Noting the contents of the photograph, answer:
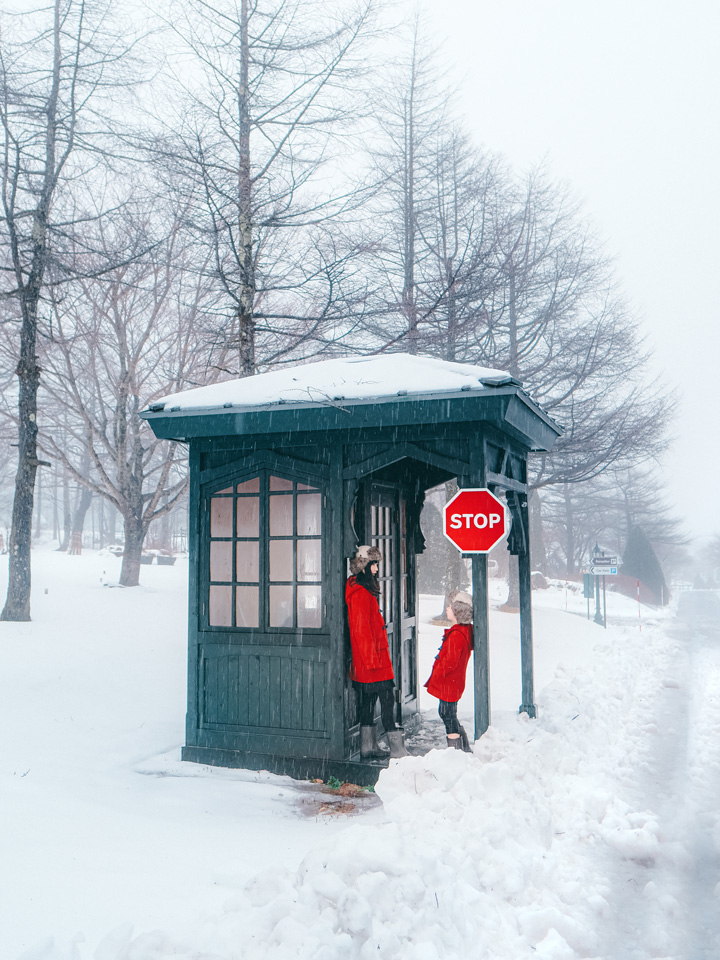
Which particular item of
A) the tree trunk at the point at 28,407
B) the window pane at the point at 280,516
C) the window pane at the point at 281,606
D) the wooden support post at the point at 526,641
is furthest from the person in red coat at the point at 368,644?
the tree trunk at the point at 28,407

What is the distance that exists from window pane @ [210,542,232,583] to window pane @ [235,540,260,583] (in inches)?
3.7

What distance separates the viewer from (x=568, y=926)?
3818mm

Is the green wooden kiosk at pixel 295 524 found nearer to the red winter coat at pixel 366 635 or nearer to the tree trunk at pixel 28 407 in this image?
the red winter coat at pixel 366 635

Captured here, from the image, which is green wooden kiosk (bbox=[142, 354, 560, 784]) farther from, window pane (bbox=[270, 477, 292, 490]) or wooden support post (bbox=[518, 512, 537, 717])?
wooden support post (bbox=[518, 512, 537, 717])

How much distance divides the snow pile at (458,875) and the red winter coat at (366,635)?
41.5 inches

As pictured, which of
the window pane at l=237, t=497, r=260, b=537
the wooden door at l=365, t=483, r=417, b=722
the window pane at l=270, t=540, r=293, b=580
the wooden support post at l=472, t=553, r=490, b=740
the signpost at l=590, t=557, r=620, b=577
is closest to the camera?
the wooden support post at l=472, t=553, r=490, b=740

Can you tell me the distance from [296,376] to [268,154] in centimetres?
627

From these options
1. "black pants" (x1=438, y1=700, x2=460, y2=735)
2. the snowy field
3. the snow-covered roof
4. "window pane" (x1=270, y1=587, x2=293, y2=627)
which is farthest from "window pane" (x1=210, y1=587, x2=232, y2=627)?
"black pants" (x1=438, y1=700, x2=460, y2=735)

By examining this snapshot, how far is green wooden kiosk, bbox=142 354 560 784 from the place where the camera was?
20.5ft

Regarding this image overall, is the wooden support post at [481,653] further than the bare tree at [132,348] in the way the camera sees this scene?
No

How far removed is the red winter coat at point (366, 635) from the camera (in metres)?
6.41

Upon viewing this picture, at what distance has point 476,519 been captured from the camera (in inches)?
237

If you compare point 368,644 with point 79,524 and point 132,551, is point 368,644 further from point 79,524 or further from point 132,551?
point 79,524

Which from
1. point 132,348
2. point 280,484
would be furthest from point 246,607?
point 132,348
